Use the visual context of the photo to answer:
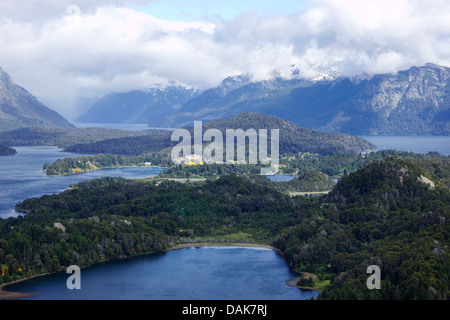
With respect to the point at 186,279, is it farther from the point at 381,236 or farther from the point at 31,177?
the point at 31,177

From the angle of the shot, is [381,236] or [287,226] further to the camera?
[287,226]

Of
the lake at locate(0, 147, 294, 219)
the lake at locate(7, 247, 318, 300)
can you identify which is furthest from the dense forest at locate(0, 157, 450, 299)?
the lake at locate(0, 147, 294, 219)

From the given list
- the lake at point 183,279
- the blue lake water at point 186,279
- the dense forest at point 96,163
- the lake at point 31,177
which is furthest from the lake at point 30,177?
the lake at point 183,279

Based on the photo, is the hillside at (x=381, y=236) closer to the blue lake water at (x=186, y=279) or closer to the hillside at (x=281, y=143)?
the blue lake water at (x=186, y=279)

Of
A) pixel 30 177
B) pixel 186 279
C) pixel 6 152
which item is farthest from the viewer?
pixel 6 152

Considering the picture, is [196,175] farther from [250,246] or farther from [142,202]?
[250,246]

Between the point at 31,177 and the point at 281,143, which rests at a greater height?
the point at 281,143

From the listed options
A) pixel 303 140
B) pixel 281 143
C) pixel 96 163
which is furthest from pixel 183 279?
pixel 303 140

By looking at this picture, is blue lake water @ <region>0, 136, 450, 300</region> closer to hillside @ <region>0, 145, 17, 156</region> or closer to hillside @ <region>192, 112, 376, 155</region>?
hillside @ <region>192, 112, 376, 155</region>
